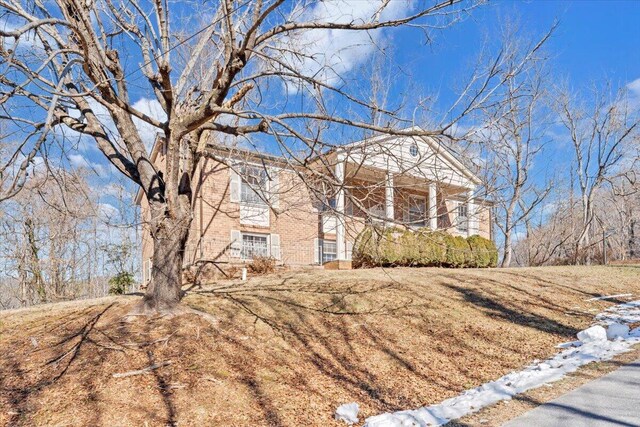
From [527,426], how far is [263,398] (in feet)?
7.94

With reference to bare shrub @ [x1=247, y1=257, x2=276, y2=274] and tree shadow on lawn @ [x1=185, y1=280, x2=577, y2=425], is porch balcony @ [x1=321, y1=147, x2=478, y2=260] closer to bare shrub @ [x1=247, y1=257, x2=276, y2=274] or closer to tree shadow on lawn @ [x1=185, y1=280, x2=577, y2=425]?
tree shadow on lawn @ [x1=185, y1=280, x2=577, y2=425]

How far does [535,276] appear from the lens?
11.0 m

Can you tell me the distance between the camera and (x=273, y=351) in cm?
534

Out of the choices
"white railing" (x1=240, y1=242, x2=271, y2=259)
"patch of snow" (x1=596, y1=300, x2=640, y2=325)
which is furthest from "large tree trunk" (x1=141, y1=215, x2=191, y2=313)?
"white railing" (x1=240, y1=242, x2=271, y2=259)

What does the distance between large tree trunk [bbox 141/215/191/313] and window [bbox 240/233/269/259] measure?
7.90m

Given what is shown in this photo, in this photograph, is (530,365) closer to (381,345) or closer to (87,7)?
(381,345)

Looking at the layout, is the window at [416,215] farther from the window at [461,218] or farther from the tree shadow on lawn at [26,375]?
the tree shadow on lawn at [26,375]

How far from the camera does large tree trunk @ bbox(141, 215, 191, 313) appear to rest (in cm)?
590

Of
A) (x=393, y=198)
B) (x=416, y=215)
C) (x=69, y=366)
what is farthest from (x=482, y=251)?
(x=69, y=366)

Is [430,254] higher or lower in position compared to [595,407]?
higher

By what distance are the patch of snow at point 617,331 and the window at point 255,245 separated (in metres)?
10.2

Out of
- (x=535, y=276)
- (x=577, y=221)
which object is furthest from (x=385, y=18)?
(x=577, y=221)

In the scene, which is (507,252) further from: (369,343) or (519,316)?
(369,343)

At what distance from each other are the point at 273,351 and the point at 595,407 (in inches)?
136
